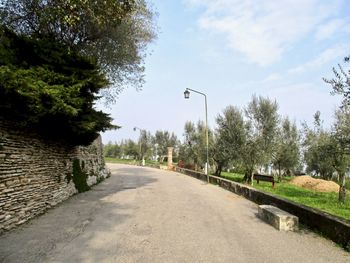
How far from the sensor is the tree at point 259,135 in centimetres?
2916

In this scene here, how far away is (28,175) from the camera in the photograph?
11.6 metres

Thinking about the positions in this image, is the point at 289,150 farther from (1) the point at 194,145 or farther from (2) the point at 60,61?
(2) the point at 60,61

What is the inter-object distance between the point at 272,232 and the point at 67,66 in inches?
368

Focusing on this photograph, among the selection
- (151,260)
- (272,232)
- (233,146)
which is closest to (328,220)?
(272,232)

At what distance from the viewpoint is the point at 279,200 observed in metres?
13.9

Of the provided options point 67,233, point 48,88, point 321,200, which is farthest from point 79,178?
point 321,200

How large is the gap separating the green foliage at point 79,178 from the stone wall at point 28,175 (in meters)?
1.24

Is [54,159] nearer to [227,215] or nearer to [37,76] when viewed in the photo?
[37,76]

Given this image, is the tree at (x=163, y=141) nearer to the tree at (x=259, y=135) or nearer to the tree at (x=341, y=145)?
the tree at (x=259, y=135)

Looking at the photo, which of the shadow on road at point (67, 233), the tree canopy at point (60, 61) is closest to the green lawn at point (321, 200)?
the shadow on road at point (67, 233)

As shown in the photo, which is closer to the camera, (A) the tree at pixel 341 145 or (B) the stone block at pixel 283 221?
(B) the stone block at pixel 283 221

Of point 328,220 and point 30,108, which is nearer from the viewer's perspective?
point 328,220

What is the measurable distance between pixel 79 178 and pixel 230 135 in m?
16.7

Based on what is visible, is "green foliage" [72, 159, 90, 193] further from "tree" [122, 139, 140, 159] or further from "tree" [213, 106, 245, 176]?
"tree" [122, 139, 140, 159]
